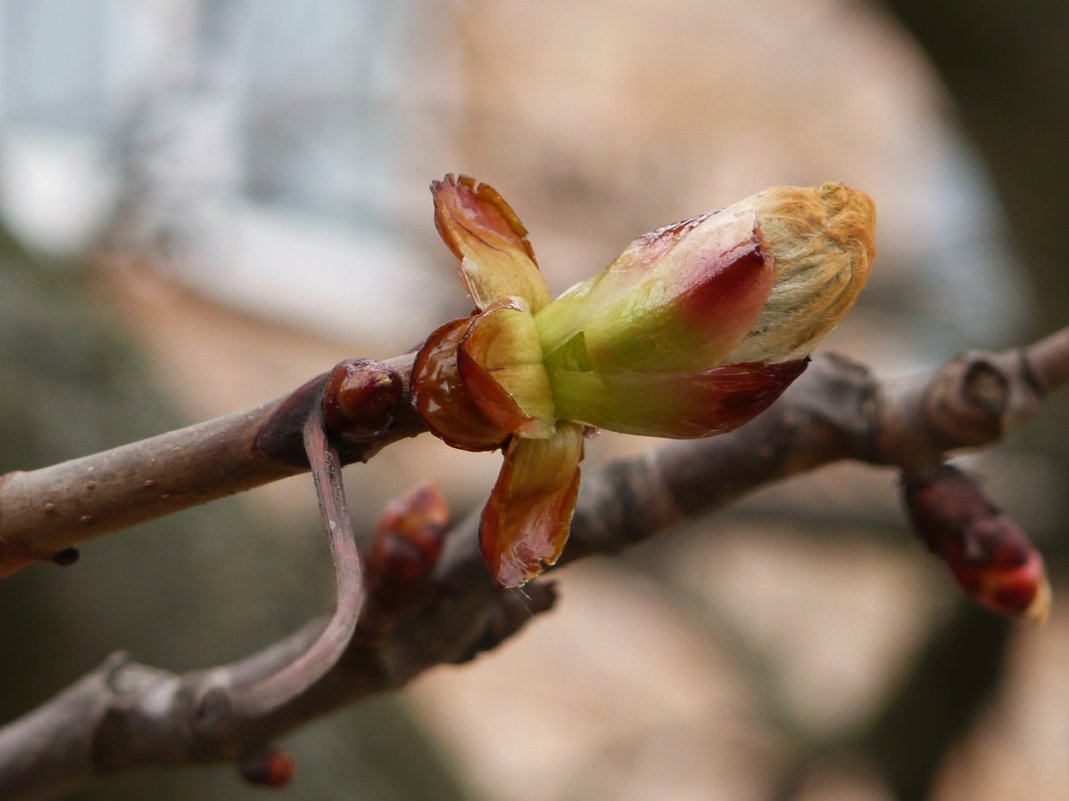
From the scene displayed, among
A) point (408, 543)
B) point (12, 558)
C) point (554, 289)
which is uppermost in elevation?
point (12, 558)

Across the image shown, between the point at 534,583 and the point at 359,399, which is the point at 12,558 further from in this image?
the point at 534,583

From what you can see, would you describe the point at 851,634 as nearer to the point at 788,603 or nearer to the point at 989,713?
the point at 788,603

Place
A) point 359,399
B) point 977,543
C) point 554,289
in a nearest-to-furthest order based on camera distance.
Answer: point 359,399 → point 977,543 → point 554,289

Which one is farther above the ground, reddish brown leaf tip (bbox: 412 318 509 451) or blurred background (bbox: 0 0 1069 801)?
reddish brown leaf tip (bbox: 412 318 509 451)

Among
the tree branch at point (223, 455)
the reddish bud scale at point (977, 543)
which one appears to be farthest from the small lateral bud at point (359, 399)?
the reddish bud scale at point (977, 543)

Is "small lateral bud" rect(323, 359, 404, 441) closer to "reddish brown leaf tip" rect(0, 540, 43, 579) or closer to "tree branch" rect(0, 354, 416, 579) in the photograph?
"tree branch" rect(0, 354, 416, 579)

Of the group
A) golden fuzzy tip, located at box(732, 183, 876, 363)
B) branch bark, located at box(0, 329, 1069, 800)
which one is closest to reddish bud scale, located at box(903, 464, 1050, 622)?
branch bark, located at box(0, 329, 1069, 800)

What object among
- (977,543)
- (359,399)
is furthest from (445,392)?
(977,543)
